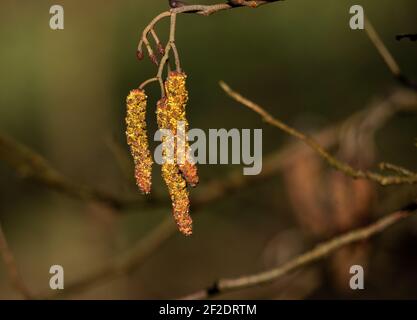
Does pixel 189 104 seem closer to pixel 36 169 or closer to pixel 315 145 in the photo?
pixel 36 169

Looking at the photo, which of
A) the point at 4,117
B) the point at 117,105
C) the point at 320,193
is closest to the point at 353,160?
the point at 320,193

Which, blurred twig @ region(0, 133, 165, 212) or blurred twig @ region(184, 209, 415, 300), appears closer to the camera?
blurred twig @ region(184, 209, 415, 300)

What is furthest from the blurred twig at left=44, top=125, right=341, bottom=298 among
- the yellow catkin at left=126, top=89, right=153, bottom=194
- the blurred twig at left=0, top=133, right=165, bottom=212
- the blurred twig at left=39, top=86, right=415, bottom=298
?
the yellow catkin at left=126, top=89, right=153, bottom=194

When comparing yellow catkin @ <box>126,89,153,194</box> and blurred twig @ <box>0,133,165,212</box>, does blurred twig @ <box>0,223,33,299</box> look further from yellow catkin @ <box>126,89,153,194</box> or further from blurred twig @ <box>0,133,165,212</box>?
yellow catkin @ <box>126,89,153,194</box>

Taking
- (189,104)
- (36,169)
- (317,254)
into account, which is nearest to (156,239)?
(36,169)

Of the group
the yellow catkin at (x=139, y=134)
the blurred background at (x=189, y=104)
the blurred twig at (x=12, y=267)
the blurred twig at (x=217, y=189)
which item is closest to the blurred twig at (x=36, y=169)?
the blurred twig at (x=12, y=267)
